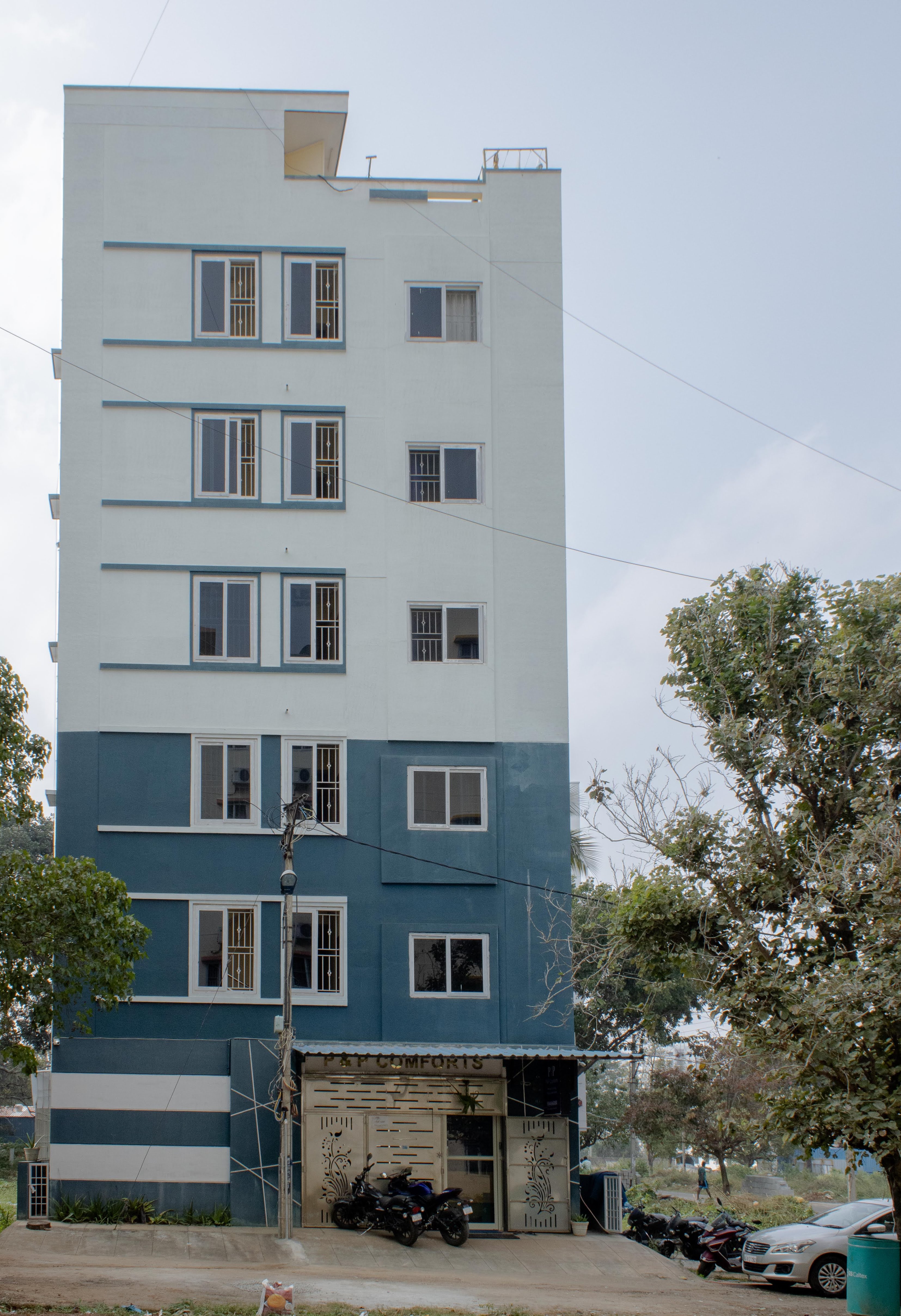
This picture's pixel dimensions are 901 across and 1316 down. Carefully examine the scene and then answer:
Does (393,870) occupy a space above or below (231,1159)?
above

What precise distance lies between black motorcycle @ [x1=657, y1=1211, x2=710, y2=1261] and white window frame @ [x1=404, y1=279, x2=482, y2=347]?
17550 mm

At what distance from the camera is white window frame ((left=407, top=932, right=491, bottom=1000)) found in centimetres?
2372

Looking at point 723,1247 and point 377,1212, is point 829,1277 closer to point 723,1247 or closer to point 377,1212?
point 723,1247

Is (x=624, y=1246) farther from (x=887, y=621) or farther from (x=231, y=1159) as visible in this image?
(x=887, y=621)

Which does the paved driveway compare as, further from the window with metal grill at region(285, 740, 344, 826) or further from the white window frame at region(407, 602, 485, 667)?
the white window frame at region(407, 602, 485, 667)

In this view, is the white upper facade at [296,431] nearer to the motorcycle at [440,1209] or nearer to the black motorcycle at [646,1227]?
the motorcycle at [440,1209]

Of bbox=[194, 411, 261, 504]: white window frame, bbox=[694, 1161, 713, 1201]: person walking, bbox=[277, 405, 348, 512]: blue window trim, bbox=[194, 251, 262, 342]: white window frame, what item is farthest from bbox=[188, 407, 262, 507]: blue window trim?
bbox=[694, 1161, 713, 1201]: person walking

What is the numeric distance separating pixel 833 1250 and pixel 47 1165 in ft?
43.4

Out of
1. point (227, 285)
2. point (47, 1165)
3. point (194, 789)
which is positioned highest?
point (227, 285)

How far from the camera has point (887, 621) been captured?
16688 millimetres

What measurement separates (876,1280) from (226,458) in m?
18.2

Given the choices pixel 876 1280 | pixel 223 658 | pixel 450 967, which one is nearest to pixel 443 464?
pixel 223 658

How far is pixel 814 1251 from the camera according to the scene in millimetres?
20172

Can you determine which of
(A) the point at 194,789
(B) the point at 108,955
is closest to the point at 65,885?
(B) the point at 108,955
